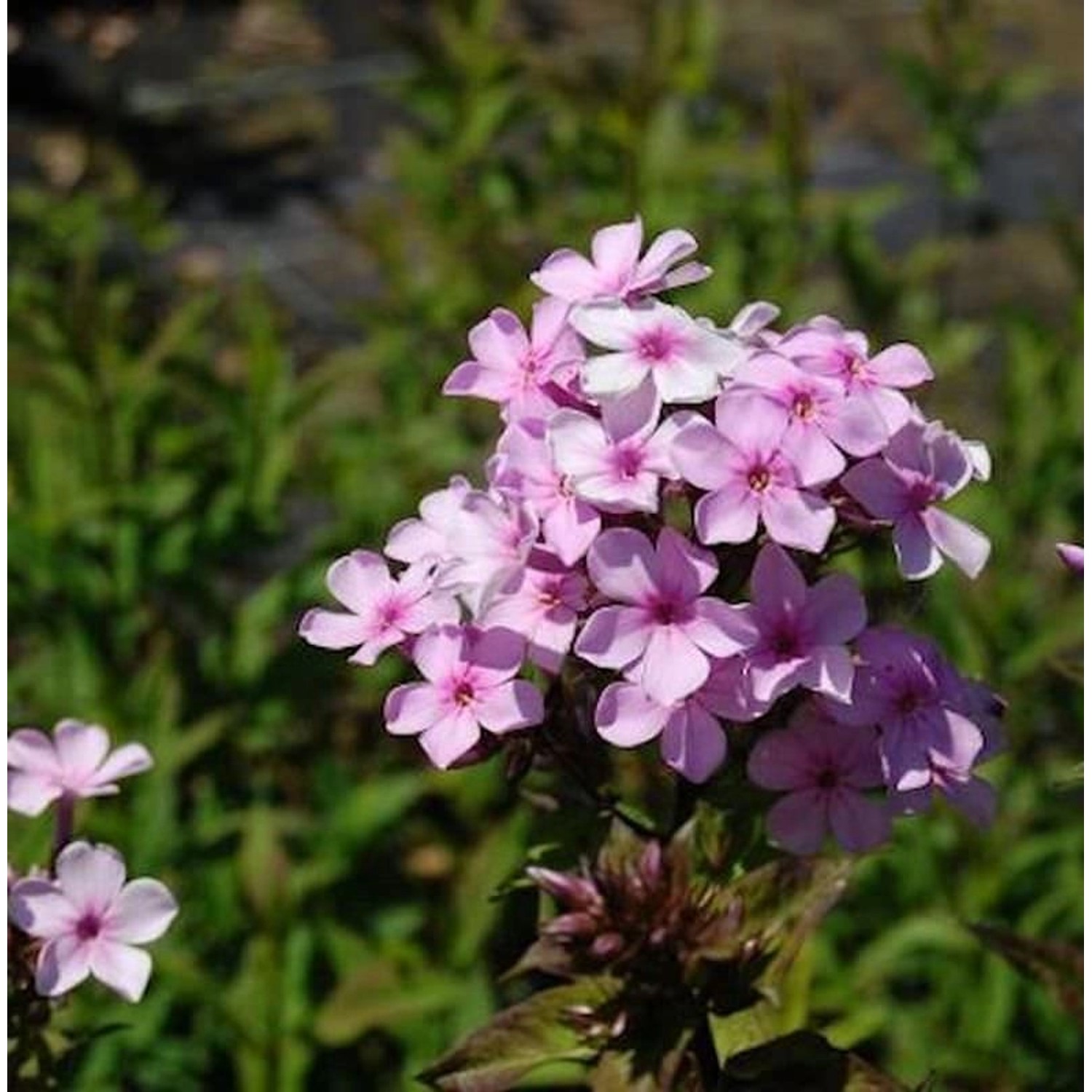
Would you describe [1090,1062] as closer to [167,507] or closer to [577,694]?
[577,694]

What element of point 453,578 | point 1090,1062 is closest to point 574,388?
point 453,578

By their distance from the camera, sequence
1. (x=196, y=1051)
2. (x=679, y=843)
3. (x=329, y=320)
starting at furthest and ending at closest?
(x=329, y=320) < (x=196, y=1051) < (x=679, y=843)

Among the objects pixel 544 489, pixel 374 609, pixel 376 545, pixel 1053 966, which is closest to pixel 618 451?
pixel 544 489

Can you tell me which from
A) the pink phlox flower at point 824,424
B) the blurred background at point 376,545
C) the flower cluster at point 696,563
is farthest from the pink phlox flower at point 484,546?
the blurred background at point 376,545

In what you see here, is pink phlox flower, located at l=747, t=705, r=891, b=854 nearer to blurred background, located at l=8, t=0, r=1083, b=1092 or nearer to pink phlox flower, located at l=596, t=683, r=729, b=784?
pink phlox flower, located at l=596, t=683, r=729, b=784

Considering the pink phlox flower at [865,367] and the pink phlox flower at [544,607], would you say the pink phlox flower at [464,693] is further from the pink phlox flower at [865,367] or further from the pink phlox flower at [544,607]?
the pink phlox flower at [865,367]

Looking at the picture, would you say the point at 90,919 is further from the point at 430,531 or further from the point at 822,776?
the point at 822,776

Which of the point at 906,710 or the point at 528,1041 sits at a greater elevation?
the point at 906,710
